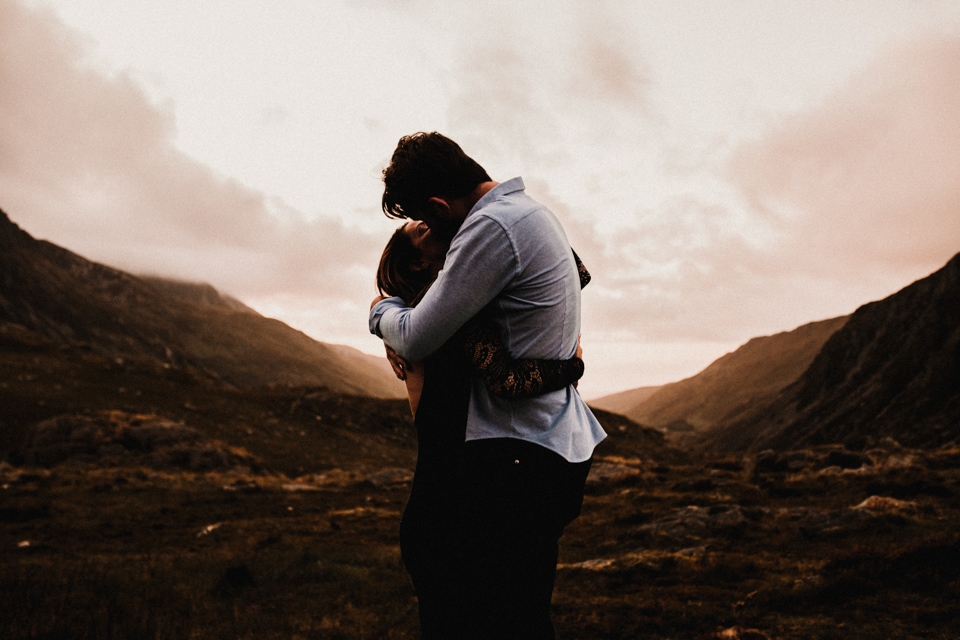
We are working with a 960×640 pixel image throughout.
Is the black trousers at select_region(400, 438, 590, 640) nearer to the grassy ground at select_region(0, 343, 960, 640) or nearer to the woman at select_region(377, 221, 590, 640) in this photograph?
the woman at select_region(377, 221, 590, 640)

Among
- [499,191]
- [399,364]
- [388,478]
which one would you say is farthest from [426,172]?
[388,478]

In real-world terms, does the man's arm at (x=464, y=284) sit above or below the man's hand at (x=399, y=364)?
above

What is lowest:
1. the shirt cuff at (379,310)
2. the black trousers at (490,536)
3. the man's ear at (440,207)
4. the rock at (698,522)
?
the rock at (698,522)

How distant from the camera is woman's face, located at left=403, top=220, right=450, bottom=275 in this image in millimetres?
2928

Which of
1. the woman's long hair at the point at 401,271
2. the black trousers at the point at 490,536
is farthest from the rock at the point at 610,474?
the woman's long hair at the point at 401,271

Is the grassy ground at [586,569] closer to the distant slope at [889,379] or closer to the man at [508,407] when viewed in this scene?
the man at [508,407]

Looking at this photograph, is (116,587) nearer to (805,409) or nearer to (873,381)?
(873,381)

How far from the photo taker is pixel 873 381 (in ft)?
310

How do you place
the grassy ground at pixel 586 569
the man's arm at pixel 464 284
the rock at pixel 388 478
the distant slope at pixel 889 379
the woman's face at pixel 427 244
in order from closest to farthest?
1. the man's arm at pixel 464 284
2. the woman's face at pixel 427 244
3. the grassy ground at pixel 586 569
4. the rock at pixel 388 478
5. the distant slope at pixel 889 379

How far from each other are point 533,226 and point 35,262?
20003 cm

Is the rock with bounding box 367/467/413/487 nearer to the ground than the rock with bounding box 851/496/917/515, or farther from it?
nearer to the ground

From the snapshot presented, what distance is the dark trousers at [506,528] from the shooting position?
2.61 metres

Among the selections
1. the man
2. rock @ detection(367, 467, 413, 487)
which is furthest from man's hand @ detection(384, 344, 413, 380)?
rock @ detection(367, 467, 413, 487)

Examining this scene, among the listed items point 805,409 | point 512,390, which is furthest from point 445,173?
point 805,409
